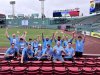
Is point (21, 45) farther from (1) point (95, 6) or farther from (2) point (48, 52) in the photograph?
(1) point (95, 6)

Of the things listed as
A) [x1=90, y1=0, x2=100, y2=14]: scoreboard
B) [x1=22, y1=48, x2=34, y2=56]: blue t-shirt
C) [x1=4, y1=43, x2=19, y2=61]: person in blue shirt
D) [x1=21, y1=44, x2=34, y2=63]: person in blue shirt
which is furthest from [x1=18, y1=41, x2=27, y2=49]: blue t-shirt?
[x1=90, y1=0, x2=100, y2=14]: scoreboard

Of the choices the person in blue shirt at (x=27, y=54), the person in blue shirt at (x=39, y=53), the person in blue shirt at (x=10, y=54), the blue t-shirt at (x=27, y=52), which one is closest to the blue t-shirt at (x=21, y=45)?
the person in blue shirt at (x=10, y=54)

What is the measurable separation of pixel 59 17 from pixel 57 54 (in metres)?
93.2

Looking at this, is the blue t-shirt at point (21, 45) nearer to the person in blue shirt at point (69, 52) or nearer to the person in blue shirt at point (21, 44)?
the person in blue shirt at point (21, 44)

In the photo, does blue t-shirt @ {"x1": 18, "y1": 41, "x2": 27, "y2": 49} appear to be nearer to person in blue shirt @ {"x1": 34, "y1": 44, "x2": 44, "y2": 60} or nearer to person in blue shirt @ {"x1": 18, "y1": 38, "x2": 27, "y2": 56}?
person in blue shirt @ {"x1": 18, "y1": 38, "x2": 27, "y2": 56}

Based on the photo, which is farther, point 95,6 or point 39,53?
point 95,6

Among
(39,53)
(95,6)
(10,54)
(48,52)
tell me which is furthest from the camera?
(95,6)

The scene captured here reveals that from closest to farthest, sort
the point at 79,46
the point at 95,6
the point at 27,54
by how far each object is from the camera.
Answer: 1. the point at 27,54
2. the point at 79,46
3. the point at 95,6

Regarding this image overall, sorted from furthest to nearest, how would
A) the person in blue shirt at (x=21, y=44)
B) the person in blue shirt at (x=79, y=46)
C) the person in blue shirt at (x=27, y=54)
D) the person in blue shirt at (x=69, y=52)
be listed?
1. the person in blue shirt at (x=79, y=46)
2. the person in blue shirt at (x=21, y=44)
3. the person in blue shirt at (x=69, y=52)
4. the person in blue shirt at (x=27, y=54)

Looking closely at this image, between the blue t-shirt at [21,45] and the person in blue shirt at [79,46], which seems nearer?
the blue t-shirt at [21,45]

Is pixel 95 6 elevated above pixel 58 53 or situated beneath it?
elevated above

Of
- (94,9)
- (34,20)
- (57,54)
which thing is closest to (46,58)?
(57,54)

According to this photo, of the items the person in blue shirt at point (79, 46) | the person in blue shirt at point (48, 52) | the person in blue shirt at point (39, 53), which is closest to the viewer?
the person in blue shirt at point (48, 52)

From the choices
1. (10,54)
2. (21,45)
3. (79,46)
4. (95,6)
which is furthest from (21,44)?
(95,6)
